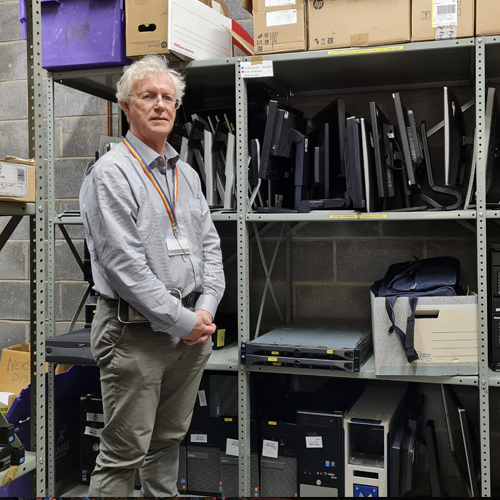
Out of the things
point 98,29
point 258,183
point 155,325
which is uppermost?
point 98,29

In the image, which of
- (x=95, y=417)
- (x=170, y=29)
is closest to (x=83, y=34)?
(x=170, y=29)

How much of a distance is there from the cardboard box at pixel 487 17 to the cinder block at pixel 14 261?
245cm

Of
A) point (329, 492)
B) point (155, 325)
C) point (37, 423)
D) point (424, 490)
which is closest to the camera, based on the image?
point (37, 423)

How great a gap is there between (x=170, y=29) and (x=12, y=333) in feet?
6.34

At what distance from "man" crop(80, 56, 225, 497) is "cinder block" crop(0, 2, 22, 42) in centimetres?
155

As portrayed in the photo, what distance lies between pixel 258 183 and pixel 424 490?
1497 mm

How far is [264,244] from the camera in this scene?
279 cm

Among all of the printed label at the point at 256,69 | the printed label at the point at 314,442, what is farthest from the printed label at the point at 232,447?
the printed label at the point at 256,69

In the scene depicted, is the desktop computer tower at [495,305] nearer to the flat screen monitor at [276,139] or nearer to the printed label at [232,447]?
the flat screen monitor at [276,139]

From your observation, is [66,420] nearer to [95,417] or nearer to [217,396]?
[95,417]

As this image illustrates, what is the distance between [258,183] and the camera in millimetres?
2283

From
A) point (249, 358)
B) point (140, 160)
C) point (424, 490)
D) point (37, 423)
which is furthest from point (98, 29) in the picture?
point (424, 490)

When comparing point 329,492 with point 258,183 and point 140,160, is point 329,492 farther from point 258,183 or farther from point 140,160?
point 140,160

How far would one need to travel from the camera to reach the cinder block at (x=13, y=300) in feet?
10.1
